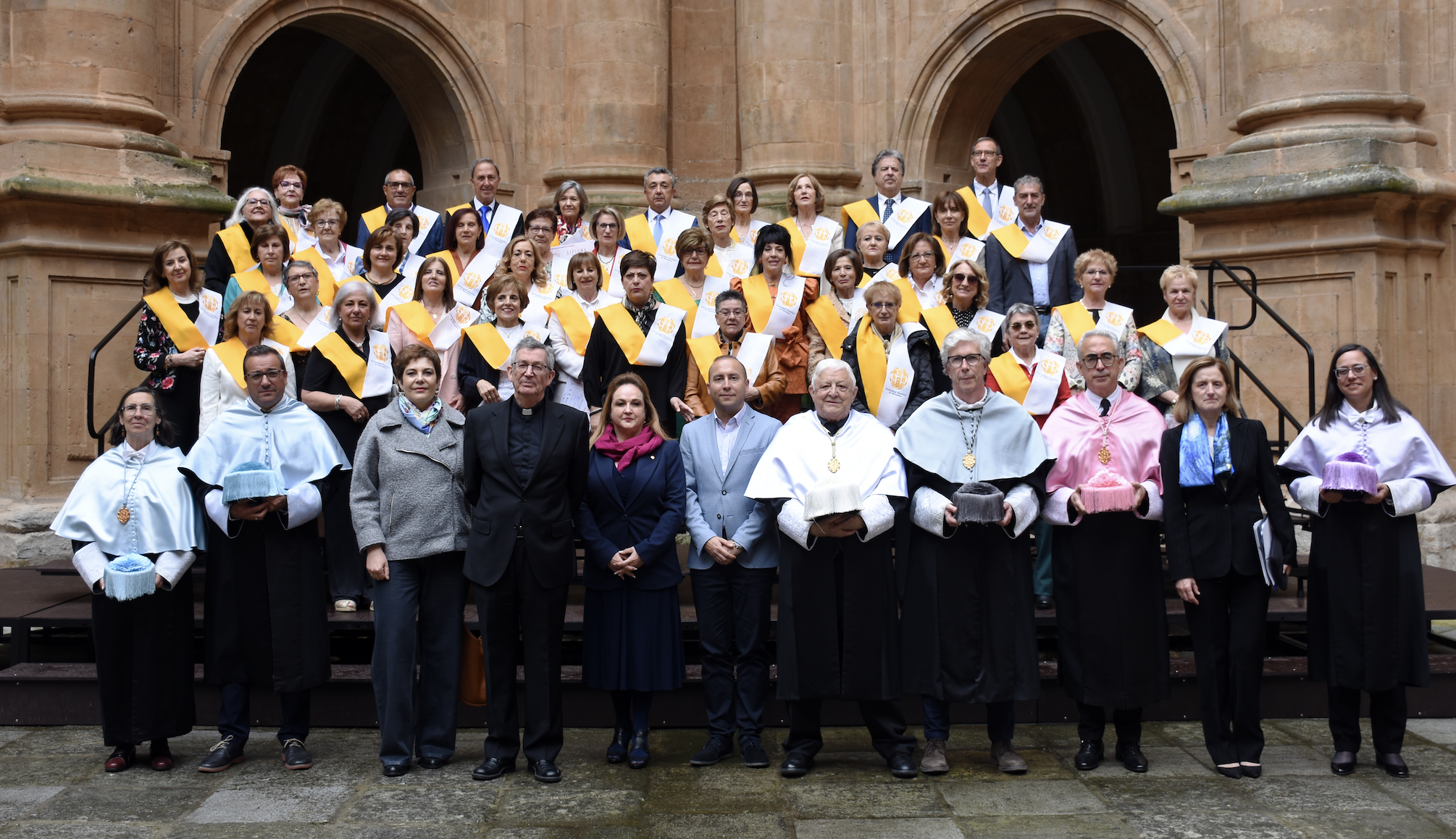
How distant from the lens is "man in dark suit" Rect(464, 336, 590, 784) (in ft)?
19.8

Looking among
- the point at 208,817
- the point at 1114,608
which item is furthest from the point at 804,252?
the point at 208,817

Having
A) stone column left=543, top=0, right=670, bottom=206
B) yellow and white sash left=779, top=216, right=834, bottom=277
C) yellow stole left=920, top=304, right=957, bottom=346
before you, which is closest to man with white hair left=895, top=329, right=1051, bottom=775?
yellow stole left=920, top=304, right=957, bottom=346

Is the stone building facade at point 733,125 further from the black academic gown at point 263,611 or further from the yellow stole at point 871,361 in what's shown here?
the black academic gown at point 263,611

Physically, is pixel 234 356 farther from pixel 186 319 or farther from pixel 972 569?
pixel 972 569

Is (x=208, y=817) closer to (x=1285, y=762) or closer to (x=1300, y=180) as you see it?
(x=1285, y=762)

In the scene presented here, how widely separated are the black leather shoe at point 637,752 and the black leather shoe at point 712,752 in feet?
0.67

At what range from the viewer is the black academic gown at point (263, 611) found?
621 cm

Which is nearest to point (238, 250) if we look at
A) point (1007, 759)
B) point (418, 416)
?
point (418, 416)

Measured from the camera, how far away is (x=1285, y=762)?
614cm

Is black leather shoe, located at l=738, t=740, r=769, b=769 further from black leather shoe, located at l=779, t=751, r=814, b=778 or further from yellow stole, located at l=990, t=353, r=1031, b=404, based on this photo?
yellow stole, located at l=990, t=353, r=1031, b=404

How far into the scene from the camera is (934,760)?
6.06 m

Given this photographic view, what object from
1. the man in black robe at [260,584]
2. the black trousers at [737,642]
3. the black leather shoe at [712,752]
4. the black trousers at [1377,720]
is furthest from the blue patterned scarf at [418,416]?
the black trousers at [1377,720]

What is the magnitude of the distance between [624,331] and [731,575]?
186 centimetres

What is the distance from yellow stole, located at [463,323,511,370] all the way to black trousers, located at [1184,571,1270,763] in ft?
12.1
